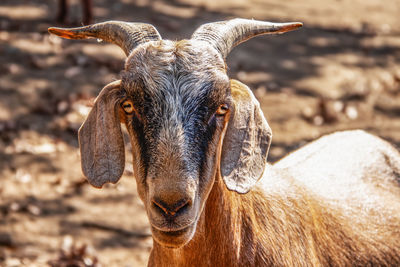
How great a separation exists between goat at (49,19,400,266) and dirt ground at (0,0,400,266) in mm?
658

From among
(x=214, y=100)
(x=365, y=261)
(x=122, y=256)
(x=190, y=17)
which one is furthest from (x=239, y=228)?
(x=190, y=17)

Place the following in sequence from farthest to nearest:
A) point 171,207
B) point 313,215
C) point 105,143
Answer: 1. point 313,215
2. point 105,143
3. point 171,207

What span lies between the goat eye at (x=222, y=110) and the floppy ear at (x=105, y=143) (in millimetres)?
535

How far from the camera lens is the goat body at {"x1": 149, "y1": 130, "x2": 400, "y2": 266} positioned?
320cm

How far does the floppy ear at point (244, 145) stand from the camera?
295cm

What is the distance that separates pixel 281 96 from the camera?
8602mm

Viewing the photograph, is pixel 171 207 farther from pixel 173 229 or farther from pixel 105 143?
pixel 105 143

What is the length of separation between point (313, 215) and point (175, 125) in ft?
4.25

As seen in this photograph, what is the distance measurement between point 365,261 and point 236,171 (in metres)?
1.34

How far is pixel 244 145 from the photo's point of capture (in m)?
2.98

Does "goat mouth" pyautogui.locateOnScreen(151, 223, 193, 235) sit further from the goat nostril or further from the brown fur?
the brown fur

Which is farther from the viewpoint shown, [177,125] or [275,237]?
[275,237]

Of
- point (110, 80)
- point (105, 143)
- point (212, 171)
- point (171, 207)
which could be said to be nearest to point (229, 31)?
point (212, 171)

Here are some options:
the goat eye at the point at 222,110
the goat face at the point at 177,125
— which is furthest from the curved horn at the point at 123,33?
the goat eye at the point at 222,110
